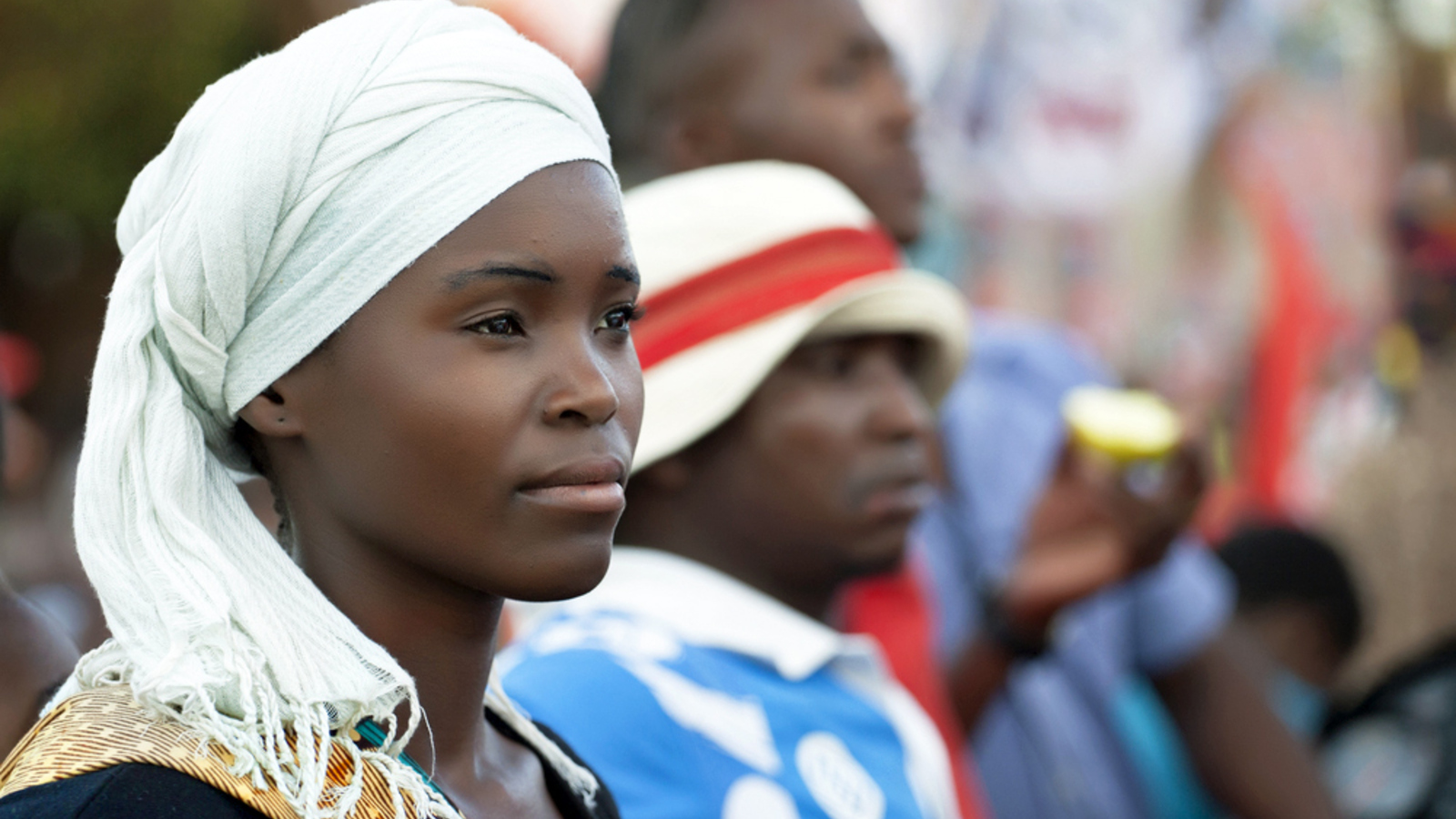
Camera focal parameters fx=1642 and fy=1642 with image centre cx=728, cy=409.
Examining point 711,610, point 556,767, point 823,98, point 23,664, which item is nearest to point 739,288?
point 711,610

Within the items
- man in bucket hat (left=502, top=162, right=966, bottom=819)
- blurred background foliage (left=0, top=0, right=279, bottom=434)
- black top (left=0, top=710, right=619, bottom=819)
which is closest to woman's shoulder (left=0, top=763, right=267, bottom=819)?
black top (left=0, top=710, right=619, bottom=819)

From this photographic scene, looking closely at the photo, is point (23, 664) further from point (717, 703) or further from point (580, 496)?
point (717, 703)

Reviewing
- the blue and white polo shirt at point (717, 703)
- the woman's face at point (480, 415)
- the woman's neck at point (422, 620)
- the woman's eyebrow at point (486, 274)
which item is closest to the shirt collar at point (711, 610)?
the blue and white polo shirt at point (717, 703)

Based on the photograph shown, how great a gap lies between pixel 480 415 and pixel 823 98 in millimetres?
2119

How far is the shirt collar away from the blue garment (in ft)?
2.74

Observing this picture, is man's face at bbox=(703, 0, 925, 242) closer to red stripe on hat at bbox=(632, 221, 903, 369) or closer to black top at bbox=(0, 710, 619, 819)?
red stripe on hat at bbox=(632, 221, 903, 369)

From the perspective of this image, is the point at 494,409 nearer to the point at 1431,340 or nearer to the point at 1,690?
the point at 1,690

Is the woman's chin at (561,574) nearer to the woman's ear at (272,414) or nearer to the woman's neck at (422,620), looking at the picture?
the woman's neck at (422,620)

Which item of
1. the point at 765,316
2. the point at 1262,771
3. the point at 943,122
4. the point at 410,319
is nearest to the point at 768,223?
the point at 765,316

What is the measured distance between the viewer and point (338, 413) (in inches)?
62.4

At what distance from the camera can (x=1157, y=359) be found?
6.84m

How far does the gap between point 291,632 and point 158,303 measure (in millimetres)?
343

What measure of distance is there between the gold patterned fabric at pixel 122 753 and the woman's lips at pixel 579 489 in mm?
307

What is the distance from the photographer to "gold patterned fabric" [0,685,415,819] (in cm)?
135
